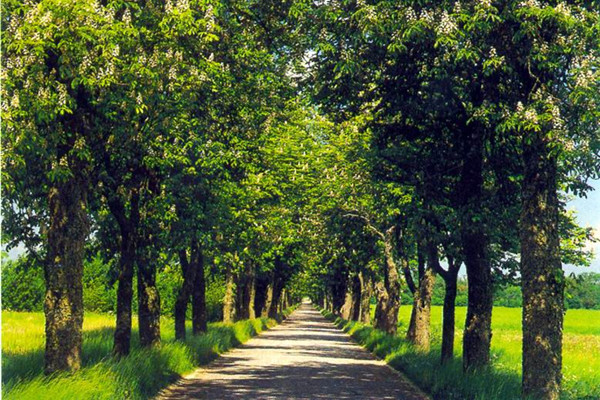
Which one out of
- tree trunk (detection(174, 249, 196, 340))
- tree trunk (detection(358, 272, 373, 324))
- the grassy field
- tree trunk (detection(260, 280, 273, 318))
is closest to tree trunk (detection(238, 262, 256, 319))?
tree trunk (detection(358, 272, 373, 324))

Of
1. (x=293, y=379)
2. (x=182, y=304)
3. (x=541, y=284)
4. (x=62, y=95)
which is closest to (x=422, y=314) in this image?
(x=182, y=304)

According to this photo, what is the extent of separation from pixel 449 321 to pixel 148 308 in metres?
8.36

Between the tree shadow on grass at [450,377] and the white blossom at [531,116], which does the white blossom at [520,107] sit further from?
the tree shadow on grass at [450,377]

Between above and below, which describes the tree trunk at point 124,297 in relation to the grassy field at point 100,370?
above

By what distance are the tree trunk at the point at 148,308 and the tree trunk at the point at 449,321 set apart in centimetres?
791

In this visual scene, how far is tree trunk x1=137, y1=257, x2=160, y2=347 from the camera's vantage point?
21.4 m

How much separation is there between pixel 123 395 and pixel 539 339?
22.8 ft

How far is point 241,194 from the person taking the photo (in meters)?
25.9

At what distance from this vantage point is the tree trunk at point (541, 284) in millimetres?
12688

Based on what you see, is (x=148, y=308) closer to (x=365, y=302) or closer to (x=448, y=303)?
(x=448, y=303)

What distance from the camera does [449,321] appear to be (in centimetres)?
2173

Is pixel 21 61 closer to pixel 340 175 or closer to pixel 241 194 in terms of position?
pixel 241 194

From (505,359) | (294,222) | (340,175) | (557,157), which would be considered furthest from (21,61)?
(294,222)

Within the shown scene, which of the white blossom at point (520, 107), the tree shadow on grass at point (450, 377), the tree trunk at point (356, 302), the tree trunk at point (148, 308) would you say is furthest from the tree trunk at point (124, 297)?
the tree trunk at point (356, 302)
